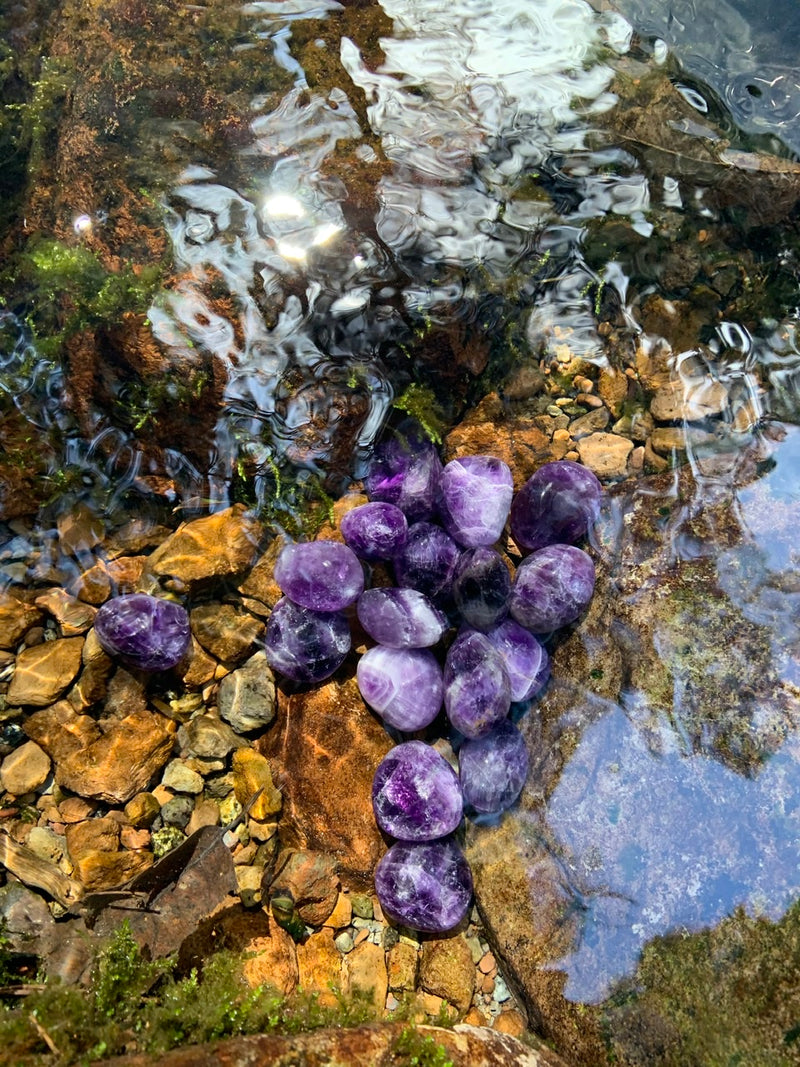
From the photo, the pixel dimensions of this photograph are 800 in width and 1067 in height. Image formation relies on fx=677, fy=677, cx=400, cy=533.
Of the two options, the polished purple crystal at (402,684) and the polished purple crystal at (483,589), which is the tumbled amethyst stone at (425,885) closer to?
the polished purple crystal at (402,684)

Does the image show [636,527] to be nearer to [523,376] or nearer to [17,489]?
[523,376]

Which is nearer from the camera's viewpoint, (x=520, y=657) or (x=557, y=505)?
(x=520, y=657)

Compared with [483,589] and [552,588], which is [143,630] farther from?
[552,588]

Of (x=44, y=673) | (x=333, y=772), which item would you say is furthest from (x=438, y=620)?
(x=44, y=673)

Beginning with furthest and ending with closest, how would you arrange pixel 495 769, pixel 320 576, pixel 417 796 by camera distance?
pixel 320 576, pixel 495 769, pixel 417 796

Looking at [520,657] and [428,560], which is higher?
[428,560]

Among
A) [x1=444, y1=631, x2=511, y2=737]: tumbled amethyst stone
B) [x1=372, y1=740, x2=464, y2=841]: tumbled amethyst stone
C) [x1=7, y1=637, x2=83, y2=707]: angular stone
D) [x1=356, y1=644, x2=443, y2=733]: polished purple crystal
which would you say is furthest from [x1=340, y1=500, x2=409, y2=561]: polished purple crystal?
[x1=7, y1=637, x2=83, y2=707]: angular stone

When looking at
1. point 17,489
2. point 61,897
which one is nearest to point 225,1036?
point 61,897

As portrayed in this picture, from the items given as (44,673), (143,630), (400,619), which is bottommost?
(44,673)
